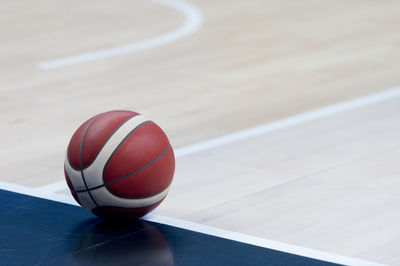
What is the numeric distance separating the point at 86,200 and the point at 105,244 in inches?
9.9

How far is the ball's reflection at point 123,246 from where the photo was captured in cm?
393

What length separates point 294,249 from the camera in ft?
13.4

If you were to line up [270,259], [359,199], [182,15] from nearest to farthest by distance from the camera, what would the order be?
[270,259], [359,199], [182,15]

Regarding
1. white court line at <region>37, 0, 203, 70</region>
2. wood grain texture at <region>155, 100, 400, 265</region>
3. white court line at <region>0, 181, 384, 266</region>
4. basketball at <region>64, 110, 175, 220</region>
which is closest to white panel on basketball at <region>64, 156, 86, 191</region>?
basketball at <region>64, 110, 175, 220</region>

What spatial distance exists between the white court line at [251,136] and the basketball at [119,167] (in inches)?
10.4

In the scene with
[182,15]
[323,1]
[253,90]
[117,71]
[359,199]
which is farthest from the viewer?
[323,1]

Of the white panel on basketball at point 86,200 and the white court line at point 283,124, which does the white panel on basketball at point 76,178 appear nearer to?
the white panel on basketball at point 86,200

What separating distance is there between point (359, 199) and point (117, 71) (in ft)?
12.0

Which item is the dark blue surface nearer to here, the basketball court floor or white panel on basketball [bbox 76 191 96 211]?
the basketball court floor

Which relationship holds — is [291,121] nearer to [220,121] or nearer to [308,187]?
[220,121]

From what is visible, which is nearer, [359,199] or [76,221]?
[76,221]

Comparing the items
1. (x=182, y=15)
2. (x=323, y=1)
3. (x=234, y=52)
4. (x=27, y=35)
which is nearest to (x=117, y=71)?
(x=234, y=52)

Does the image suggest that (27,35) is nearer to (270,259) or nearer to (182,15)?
(182,15)

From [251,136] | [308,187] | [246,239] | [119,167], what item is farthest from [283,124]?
[119,167]
